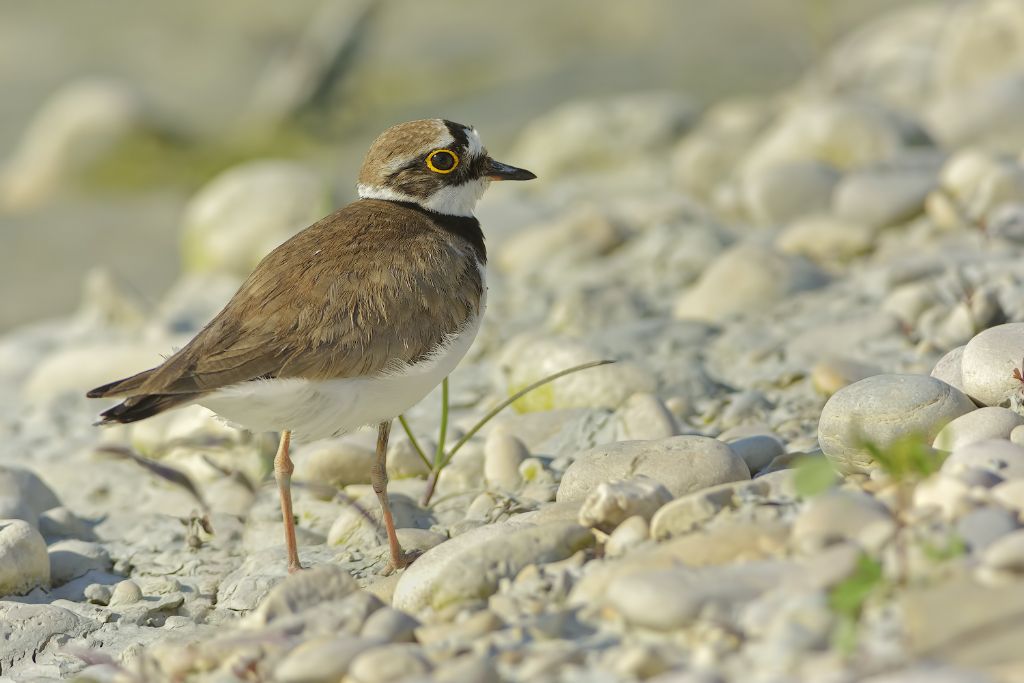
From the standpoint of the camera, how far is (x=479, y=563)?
11.0ft

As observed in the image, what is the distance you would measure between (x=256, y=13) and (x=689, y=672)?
13418mm

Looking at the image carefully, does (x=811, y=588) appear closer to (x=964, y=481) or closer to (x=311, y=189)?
(x=964, y=481)

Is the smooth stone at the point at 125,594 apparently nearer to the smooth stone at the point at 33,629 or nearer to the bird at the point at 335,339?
the smooth stone at the point at 33,629

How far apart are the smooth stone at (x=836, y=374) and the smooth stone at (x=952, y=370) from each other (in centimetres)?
50

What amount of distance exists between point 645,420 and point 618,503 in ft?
4.31

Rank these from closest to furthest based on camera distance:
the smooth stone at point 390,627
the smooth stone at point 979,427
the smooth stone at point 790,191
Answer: the smooth stone at point 390,627
the smooth stone at point 979,427
the smooth stone at point 790,191

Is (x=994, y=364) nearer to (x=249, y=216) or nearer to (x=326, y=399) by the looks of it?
(x=326, y=399)

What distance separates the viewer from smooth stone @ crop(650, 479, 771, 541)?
3.31 metres

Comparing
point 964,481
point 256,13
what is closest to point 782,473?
point 964,481

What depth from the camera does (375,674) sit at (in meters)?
2.82

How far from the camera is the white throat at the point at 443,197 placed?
14.8 feet

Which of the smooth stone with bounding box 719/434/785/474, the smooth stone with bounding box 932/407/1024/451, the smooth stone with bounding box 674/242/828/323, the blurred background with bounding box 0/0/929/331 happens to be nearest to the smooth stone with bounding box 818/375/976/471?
the smooth stone with bounding box 932/407/1024/451

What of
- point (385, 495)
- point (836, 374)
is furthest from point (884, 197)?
point (385, 495)

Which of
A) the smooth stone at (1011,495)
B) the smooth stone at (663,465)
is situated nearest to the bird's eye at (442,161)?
the smooth stone at (663,465)
